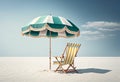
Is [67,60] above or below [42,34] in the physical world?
below

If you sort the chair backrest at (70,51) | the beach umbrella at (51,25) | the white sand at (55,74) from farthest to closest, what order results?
the chair backrest at (70,51)
the beach umbrella at (51,25)
the white sand at (55,74)

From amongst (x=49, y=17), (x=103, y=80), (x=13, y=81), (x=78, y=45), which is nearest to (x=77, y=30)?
(x=78, y=45)

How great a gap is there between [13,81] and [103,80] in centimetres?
263

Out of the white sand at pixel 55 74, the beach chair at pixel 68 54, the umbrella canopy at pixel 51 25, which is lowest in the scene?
the white sand at pixel 55 74

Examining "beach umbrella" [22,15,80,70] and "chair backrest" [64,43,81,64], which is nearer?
"beach umbrella" [22,15,80,70]

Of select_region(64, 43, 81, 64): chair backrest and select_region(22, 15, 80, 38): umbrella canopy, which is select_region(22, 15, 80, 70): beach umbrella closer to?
select_region(22, 15, 80, 38): umbrella canopy

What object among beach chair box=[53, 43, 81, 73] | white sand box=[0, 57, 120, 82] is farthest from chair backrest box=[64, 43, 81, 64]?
white sand box=[0, 57, 120, 82]

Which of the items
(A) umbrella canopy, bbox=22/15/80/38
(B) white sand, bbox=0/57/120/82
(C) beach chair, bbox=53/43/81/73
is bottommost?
(B) white sand, bbox=0/57/120/82

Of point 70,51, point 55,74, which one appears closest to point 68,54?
point 70,51

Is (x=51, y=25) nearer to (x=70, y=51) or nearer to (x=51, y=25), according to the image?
(x=51, y=25)

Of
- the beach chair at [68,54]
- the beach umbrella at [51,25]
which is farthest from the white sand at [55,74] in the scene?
the beach umbrella at [51,25]

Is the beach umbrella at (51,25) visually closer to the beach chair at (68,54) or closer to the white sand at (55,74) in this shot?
the beach chair at (68,54)

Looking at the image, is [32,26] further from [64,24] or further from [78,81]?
[78,81]

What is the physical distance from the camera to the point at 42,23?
874 centimetres
